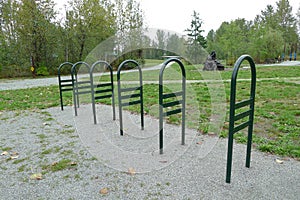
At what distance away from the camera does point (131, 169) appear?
7.87 feet

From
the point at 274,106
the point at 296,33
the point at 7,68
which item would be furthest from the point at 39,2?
the point at 296,33

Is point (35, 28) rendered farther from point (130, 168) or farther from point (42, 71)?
point (130, 168)

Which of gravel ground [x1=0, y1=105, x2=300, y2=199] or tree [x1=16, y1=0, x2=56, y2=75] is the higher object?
tree [x1=16, y1=0, x2=56, y2=75]

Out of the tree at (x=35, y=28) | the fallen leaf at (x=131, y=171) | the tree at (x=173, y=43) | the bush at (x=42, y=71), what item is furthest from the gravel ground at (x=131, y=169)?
the tree at (x=35, y=28)

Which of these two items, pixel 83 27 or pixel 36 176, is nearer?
pixel 36 176

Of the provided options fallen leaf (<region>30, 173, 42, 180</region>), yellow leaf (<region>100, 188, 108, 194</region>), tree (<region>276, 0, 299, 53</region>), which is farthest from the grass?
tree (<region>276, 0, 299, 53</region>)

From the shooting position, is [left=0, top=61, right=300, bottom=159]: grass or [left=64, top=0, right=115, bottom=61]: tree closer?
[left=0, top=61, right=300, bottom=159]: grass

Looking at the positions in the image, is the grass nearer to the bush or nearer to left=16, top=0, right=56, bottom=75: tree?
the bush

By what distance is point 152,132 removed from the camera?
3.59m

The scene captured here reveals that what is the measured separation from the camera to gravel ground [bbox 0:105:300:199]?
1.97m

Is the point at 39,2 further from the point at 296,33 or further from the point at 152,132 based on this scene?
the point at 296,33

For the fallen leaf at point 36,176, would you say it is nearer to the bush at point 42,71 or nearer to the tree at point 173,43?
the tree at point 173,43

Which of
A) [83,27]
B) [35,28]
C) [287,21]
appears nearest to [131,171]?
[35,28]

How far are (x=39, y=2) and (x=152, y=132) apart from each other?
14.3 m
